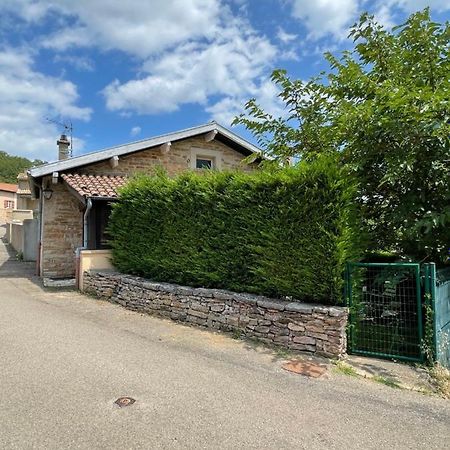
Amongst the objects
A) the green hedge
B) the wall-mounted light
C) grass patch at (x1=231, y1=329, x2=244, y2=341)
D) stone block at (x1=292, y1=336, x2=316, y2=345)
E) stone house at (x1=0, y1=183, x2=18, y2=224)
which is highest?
stone house at (x1=0, y1=183, x2=18, y2=224)

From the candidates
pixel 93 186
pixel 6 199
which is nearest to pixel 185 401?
pixel 93 186

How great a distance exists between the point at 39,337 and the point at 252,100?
20.0 feet

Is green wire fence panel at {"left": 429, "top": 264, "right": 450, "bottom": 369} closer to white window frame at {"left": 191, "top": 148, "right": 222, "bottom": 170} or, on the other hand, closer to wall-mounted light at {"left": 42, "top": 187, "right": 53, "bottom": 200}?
white window frame at {"left": 191, "top": 148, "right": 222, "bottom": 170}

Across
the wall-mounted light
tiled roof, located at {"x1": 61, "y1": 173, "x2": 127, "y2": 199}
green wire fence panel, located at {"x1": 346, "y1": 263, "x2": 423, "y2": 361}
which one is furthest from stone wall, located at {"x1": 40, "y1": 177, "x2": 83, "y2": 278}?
green wire fence panel, located at {"x1": 346, "y1": 263, "x2": 423, "y2": 361}

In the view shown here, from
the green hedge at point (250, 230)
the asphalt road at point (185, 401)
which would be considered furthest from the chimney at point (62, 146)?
the asphalt road at point (185, 401)

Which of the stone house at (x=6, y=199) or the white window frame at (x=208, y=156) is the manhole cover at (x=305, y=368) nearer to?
the white window frame at (x=208, y=156)

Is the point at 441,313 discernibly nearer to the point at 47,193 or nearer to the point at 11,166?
the point at 47,193

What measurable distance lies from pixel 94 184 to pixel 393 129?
825cm

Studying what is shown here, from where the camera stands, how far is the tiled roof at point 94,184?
9719 mm

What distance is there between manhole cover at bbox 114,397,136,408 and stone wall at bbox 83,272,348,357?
258cm

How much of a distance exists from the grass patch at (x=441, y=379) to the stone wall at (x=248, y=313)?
116cm

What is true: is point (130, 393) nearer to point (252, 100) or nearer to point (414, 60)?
point (252, 100)

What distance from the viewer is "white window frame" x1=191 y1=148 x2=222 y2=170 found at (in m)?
13.5

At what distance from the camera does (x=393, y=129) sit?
5102 millimetres
